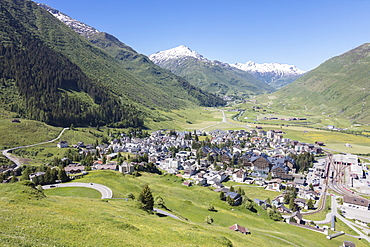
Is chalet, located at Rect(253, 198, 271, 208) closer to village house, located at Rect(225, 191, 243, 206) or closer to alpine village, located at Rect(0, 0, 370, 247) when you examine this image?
alpine village, located at Rect(0, 0, 370, 247)

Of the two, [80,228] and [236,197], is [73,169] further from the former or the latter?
[80,228]

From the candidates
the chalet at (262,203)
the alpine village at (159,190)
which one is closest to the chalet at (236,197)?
the alpine village at (159,190)

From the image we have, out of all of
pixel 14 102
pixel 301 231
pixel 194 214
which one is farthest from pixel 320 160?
pixel 14 102

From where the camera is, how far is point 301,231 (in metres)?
71.9

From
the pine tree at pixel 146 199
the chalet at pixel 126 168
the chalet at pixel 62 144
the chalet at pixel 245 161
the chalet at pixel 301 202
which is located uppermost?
the chalet at pixel 62 144

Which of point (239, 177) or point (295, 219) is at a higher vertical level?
point (239, 177)

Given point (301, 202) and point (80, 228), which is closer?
point (80, 228)

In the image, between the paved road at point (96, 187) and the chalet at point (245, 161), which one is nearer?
the paved road at point (96, 187)

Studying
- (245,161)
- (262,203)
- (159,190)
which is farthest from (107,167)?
(245,161)

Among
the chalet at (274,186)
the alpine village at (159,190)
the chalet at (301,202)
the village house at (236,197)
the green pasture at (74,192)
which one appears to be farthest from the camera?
the chalet at (274,186)

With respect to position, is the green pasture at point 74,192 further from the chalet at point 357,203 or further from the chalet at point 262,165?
the chalet at point 262,165

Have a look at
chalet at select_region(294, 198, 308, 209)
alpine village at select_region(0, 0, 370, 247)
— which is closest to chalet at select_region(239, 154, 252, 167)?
alpine village at select_region(0, 0, 370, 247)

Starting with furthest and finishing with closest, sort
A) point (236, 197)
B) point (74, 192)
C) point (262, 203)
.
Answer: point (262, 203)
point (236, 197)
point (74, 192)

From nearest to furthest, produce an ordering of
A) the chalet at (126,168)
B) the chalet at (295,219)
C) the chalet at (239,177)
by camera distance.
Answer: the chalet at (295,219) < the chalet at (126,168) < the chalet at (239,177)
